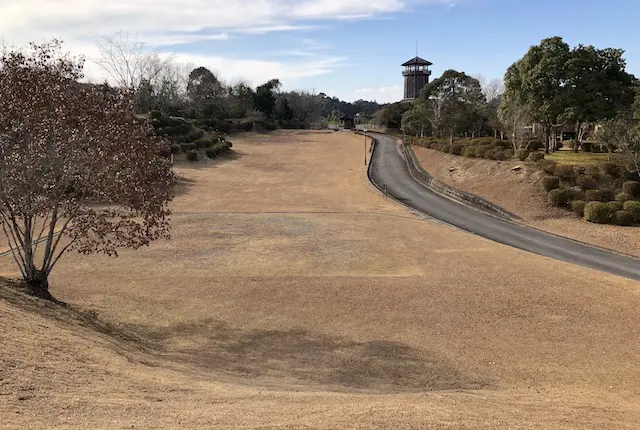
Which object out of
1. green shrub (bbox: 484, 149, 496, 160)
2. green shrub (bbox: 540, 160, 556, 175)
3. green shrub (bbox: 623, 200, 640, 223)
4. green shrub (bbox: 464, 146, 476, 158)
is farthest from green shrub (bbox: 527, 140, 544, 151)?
green shrub (bbox: 623, 200, 640, 223)

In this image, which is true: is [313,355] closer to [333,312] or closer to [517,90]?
[333,312]

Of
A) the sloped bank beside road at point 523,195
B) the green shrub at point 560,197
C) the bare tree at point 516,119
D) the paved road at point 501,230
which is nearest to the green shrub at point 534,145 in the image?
the bare tree at point 516,119

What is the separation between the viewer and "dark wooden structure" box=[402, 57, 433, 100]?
3861 inches

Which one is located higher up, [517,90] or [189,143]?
[517,90]

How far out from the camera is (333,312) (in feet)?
46.0

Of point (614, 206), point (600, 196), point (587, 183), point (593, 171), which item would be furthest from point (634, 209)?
point (593, 171)

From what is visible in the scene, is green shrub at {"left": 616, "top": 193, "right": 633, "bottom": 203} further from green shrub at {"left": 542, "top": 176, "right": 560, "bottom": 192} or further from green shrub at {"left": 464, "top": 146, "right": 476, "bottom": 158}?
green shrub at {"left": 464, "top": 146, "right": 476, "bottom": 158}

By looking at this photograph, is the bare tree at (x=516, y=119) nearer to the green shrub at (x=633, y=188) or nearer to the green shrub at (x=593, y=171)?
the green shrub at (x=593, y=171)

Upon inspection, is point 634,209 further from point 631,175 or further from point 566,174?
point 566,174

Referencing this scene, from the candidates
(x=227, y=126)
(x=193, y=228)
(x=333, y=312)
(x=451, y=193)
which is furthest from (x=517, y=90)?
(x=227, y=126)

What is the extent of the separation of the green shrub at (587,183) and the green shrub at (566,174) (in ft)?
1.59

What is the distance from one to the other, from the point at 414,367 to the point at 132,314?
7.95 meters

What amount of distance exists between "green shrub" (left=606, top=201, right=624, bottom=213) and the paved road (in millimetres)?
4349

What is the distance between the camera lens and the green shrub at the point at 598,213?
27.1 metres
